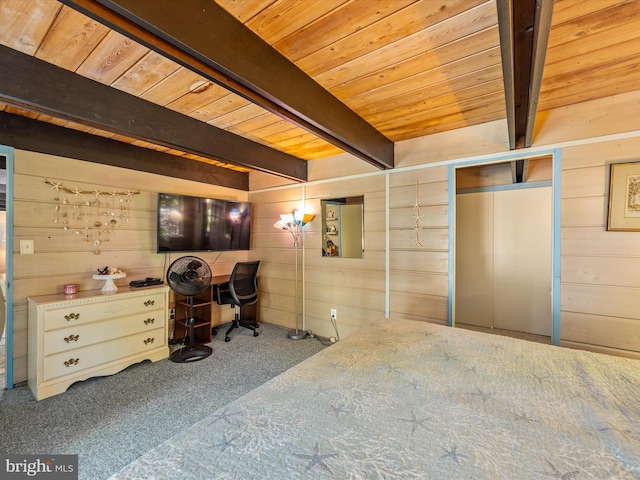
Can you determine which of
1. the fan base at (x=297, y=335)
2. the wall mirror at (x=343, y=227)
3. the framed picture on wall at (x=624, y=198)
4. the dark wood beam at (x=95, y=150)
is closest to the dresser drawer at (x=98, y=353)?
the fan base at (x=297, y=335)

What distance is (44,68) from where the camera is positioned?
1593 millimetres

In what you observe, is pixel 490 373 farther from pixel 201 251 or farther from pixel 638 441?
pixel 201 251

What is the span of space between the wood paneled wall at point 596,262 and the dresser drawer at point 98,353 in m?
3.77

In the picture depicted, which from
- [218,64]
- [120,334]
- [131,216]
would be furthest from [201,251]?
[218,64]

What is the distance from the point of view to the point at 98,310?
8.21ft

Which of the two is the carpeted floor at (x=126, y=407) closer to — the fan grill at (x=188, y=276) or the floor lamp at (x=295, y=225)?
the floor lamp at (x=295, y=225)

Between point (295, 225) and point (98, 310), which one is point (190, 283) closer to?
point (98, 310)

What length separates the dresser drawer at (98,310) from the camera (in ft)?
7.45

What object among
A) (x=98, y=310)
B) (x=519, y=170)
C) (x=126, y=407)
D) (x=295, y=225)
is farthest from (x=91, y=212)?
(x=519, y=170)

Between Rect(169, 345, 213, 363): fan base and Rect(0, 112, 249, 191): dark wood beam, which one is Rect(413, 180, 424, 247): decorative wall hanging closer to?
Rect(169, 345, 213, 363): fan base

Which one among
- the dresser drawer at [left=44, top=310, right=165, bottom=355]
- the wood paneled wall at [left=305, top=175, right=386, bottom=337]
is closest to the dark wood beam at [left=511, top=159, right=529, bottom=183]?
the wood paneled wall at [left=305, top=175, right=386, bottom=337]

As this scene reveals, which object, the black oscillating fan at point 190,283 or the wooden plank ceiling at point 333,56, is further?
the black oscillating fan at point 190,283

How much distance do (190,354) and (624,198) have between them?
4.08 meters

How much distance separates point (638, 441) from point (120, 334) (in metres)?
3.42
